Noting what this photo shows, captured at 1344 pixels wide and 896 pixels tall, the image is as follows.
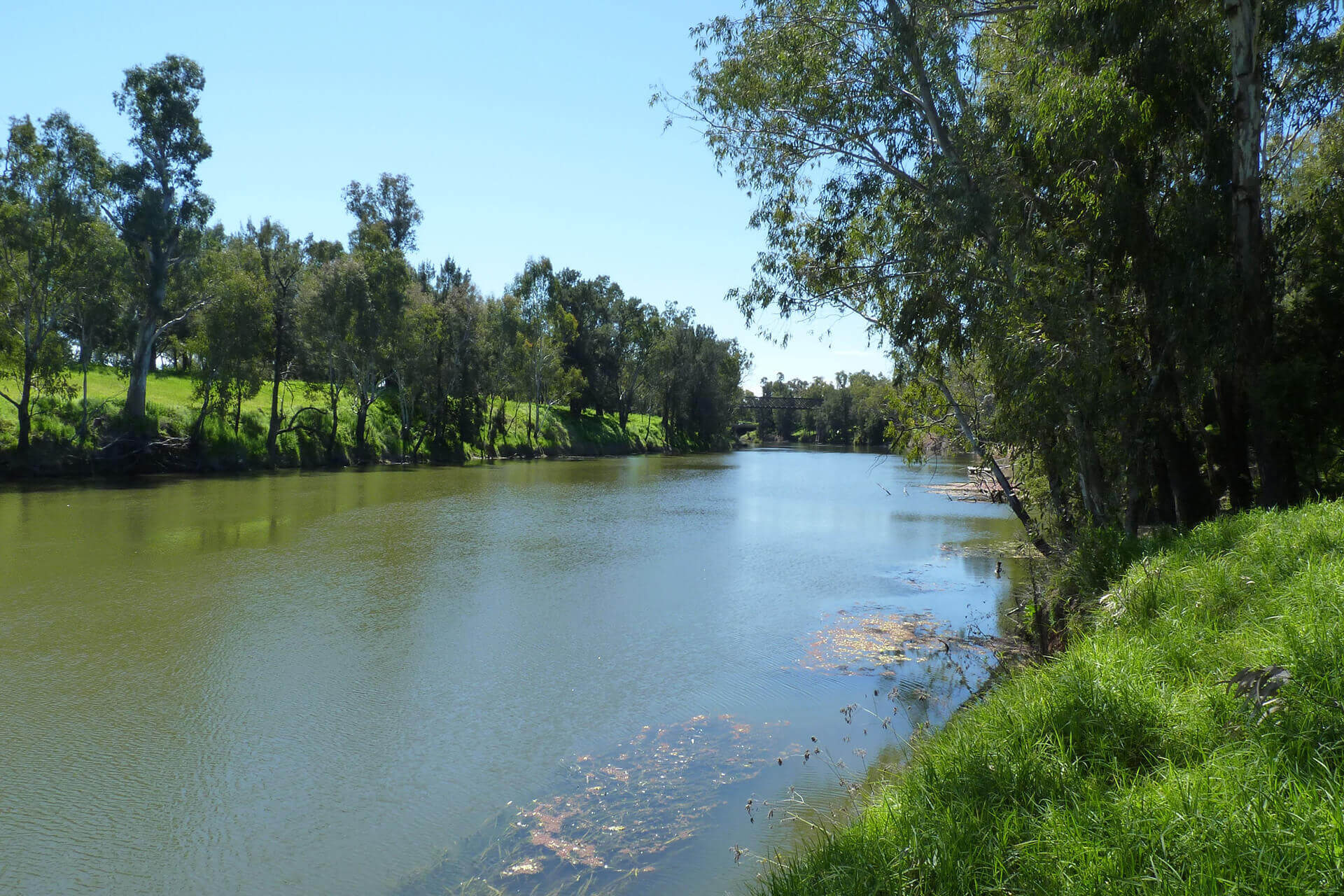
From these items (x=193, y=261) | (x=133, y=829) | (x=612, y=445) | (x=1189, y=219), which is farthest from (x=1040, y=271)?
(x=612, y=445)

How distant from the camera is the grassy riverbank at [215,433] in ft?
95.1

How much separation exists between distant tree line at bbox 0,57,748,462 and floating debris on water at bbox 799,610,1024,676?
29.9 metres

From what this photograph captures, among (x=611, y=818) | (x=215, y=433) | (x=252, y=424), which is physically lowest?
(x=611, y=818)

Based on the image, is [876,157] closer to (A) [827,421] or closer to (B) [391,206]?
(B) [391,206]

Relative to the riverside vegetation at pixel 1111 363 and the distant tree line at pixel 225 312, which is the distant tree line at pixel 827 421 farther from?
the riverside vegetation at pixel 1111 363

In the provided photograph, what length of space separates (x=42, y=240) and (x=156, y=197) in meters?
5.52

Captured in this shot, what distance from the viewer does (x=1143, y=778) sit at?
371cm

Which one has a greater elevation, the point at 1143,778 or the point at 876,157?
the point at 876,157

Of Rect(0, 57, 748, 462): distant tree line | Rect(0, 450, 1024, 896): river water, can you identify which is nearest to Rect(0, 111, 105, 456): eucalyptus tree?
Rect(0, 57, 748, 462): distant tree line

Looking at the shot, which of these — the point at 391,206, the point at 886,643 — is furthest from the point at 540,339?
the point at 886,643

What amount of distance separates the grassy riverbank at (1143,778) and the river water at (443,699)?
1.59m

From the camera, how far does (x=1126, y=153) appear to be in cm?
1003

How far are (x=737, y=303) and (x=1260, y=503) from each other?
7.66m

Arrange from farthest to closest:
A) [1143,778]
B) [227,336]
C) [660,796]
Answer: [227,336]
[660,796]
[1143,778]
